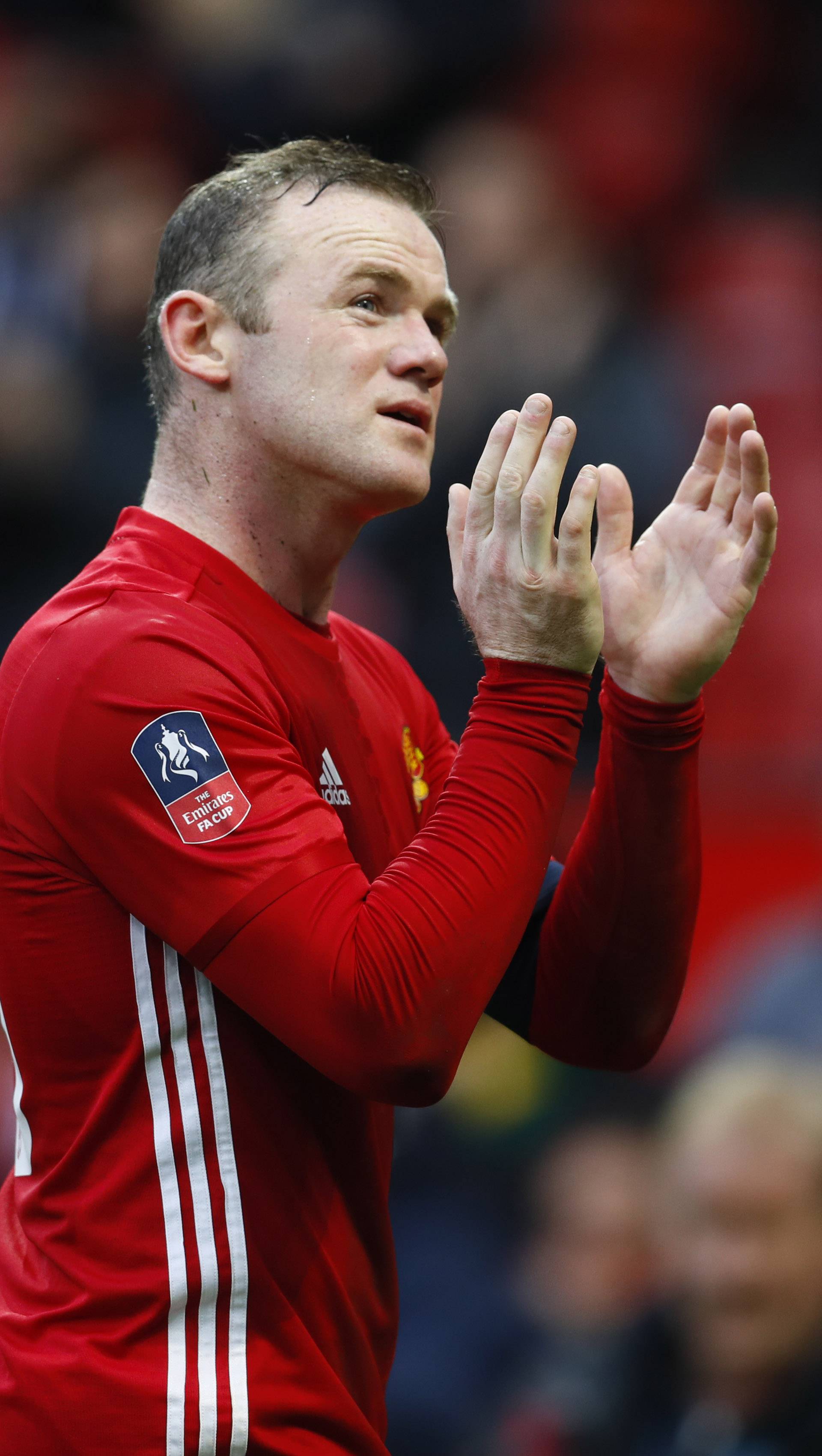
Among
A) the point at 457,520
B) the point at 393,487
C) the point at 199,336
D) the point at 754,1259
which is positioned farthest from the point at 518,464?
the point at 754,1259

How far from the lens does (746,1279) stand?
2793mm

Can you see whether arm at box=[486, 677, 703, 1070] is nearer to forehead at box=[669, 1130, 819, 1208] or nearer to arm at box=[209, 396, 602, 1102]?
arm at box=[209, 396, 602, 1102]

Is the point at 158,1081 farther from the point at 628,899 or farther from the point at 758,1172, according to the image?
the point at 758,1172

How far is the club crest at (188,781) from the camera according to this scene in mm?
1345

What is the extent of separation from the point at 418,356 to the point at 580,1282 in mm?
2237

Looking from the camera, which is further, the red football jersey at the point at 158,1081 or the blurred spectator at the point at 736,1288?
the blurred spectator at the point at 736,1288

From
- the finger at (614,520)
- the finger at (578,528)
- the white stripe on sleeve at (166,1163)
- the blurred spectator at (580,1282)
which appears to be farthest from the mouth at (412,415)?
the blurred spectator at (580,1282)

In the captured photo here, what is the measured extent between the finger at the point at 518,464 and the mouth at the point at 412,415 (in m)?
0.28

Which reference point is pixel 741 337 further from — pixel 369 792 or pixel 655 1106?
pixel 369 792

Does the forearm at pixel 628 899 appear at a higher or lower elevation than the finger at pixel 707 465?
lower

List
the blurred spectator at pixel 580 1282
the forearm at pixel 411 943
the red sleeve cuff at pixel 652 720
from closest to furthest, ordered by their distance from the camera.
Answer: the forearm at pixel 411 943 → the red sleeve cuff at pixel 652 720 → the blurred spectator at pixel 580 1282

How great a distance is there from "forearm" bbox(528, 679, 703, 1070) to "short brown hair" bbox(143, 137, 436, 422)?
25.7 inches

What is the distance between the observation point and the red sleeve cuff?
5.58ft

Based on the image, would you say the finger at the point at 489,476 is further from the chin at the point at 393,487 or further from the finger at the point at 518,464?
the chin at the point at 393,487
